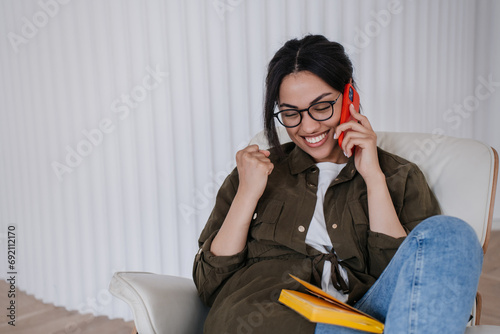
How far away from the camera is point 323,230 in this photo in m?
1.48

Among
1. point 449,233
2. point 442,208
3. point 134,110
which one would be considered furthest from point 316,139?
point 134,110

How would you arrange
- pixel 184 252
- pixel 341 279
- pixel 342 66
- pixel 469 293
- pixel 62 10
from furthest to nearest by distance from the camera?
pixel 184 252 → pixel 62 10 → pixel 342 66 → pixel 341 279 → pixel 469 293

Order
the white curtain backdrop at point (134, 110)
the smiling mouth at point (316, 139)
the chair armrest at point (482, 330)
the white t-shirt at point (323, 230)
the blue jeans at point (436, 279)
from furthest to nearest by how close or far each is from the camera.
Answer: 1. the white curtain backdrop at point (134, 110)
2. the smiling mouth at point (316, 139)
3. the white t-shirt at point (323, 230)
4. the chair armrest at point (482, 330)
5. the blue jeans at point (436, 279)

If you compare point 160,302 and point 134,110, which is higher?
point 134,110

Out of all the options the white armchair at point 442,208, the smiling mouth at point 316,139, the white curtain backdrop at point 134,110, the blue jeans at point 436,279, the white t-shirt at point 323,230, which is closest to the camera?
the blue jeans at point 436,279

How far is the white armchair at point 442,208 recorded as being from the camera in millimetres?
1310

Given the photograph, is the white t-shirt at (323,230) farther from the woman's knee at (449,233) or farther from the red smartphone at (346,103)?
the woman's knee at (449,233)

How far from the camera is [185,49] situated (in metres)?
2.40

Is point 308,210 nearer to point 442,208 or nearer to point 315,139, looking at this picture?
point 315,139

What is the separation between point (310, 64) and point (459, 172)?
576 mm

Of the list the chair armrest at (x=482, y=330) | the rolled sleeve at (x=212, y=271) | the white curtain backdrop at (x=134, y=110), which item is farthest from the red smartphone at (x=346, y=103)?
the white curtain backdrop at (x=134, y=110)

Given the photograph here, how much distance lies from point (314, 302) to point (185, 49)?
1.66 metres

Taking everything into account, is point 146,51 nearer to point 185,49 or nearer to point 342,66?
point 185,49

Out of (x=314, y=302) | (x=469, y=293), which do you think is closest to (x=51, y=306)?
(x=314, y=302)
